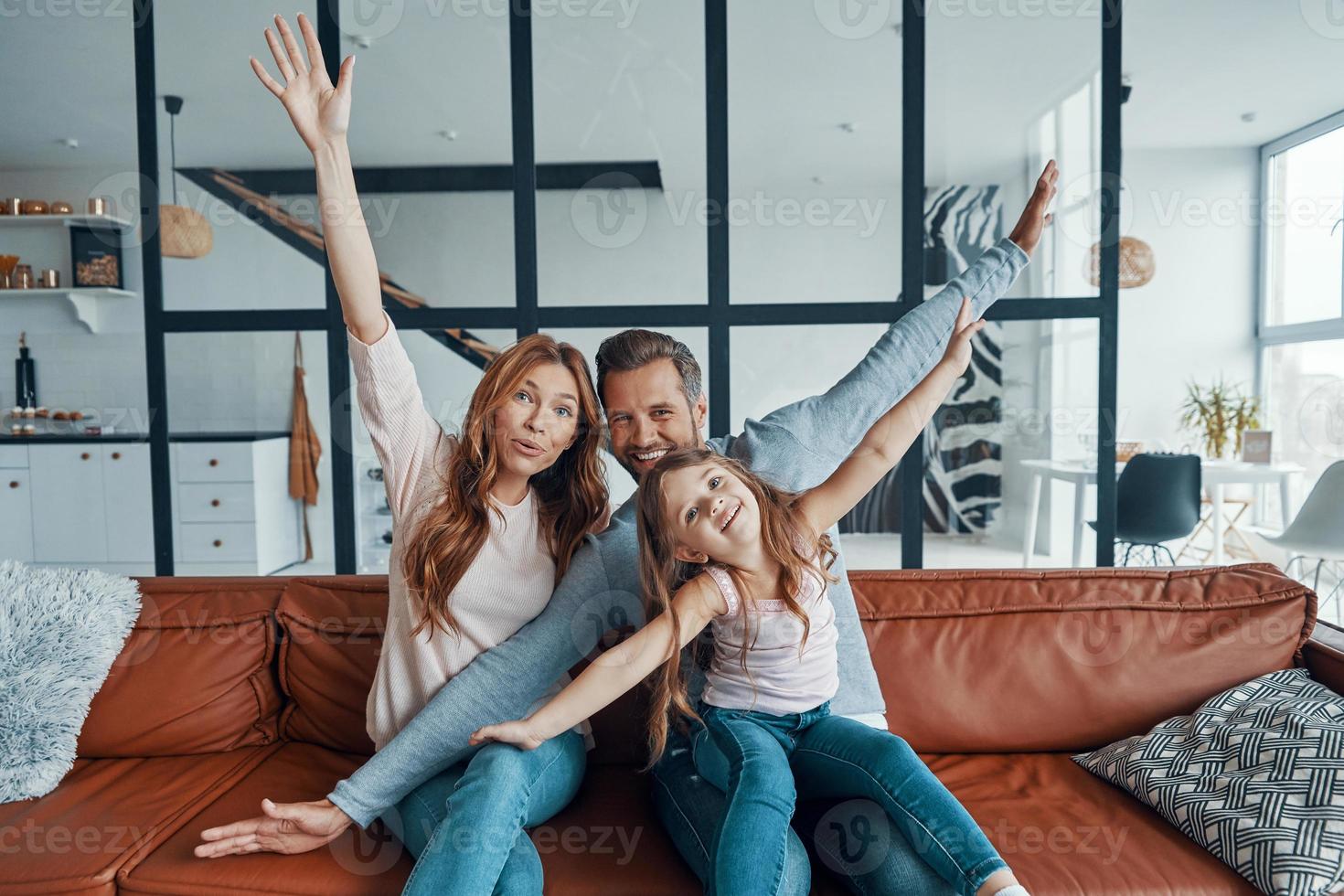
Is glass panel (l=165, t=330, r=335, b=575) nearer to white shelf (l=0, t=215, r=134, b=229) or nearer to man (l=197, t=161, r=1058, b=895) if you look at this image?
man (l=197, t=161, r=1058, b=895)

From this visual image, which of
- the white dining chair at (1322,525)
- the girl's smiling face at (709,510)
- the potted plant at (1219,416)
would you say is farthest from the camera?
the potted plant at (1219,416)

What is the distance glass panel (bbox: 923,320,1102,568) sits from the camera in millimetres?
2363

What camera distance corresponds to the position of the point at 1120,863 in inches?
48.0

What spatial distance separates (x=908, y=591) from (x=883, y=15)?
1649mm

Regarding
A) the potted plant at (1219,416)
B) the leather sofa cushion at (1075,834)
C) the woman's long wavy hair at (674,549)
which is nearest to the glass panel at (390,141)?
the woman's long wavy hair at (674,549)

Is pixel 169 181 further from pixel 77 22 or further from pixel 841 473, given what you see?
pixel 841 473

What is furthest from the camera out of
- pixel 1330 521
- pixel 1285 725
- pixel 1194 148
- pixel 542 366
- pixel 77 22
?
pixel 1194 148

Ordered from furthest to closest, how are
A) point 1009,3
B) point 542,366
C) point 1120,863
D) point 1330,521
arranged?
point 1330,521, point 1009,3, point 542,366, point 1120,863

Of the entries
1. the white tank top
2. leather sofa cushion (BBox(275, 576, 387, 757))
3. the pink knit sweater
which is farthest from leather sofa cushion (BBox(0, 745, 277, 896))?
the white tank top

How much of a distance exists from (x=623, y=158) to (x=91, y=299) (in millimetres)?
4367

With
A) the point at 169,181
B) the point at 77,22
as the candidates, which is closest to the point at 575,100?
the point at 169,181

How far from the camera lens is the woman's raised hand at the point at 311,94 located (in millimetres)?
1275

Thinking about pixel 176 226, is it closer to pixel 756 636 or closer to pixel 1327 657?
pixel 756 636

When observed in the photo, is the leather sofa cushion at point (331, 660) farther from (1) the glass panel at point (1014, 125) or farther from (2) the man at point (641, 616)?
(1) the glass panel at point (1014, 125)
